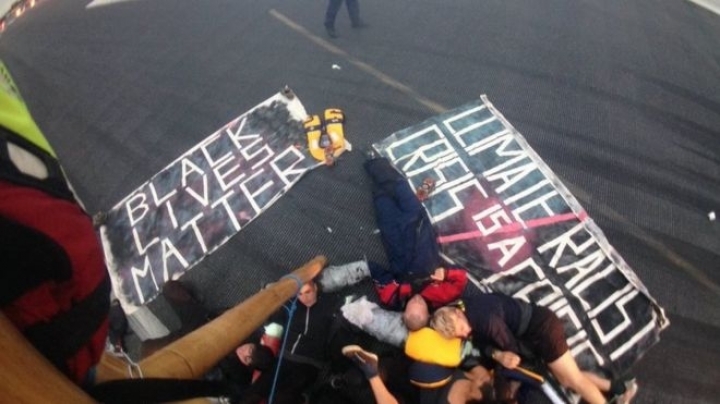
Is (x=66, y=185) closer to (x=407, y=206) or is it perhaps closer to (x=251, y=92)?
(x=407, y=206)

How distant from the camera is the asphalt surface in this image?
234 cm

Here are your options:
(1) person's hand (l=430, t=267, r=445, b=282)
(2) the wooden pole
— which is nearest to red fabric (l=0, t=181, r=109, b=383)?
(2) the wooden pole

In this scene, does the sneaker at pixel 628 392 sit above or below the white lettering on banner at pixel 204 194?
below

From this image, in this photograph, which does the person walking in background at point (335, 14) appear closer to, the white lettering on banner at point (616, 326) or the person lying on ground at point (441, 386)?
the person lying on ground at point (441, 386)

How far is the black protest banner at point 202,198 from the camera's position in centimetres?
259

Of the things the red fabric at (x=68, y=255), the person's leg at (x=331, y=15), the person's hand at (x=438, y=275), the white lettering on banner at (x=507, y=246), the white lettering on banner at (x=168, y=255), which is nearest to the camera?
the red fabric at (x=68, y=255)

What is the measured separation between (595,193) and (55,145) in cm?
355

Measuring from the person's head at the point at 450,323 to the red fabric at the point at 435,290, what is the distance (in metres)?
0.14

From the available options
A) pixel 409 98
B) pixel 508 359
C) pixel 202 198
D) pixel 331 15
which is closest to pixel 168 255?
pixel 202 198

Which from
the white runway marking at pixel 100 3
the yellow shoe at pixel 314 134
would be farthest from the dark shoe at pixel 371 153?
the white runway marking at pixel 100 3

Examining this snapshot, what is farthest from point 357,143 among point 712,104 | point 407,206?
point 712,104

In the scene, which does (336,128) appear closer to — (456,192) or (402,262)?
(456,192)

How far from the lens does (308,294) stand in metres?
2.20

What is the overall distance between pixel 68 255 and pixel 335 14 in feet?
10.2
